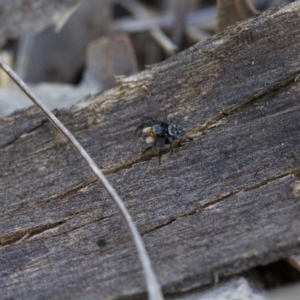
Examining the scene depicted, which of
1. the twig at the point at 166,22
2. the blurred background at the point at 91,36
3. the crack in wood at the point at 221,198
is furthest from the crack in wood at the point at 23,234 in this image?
the twig at the point at 166,22

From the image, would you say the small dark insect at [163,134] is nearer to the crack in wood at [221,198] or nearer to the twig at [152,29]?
the crack in wood at [221,198]

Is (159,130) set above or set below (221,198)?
above

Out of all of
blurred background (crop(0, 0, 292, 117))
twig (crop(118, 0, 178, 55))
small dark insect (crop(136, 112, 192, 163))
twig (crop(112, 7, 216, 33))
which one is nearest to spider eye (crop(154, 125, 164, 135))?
small dark insect (crop(136, 112, 192, 163))

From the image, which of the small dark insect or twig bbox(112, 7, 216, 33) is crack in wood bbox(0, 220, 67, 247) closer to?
the small dark insect

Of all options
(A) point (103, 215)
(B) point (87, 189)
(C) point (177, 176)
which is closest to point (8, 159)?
(B) point (87, 189)

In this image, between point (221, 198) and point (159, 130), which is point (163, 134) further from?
point (221, 198)

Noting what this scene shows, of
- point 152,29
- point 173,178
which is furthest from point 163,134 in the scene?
point 152,29

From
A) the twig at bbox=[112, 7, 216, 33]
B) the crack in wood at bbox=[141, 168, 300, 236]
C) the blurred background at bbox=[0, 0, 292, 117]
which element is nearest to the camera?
the crack in wood at bbox=[141, 168, 300, 236]

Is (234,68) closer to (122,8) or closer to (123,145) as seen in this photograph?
(123,145)

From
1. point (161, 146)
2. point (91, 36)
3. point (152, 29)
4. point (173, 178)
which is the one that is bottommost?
point (173, 178)

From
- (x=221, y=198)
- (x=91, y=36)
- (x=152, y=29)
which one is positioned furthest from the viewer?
(x=91, y=36)

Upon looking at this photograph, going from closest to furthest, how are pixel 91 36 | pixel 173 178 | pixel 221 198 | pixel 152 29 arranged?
pixel 221 198 → pixel 173 178 → pixel 152 29 → pixel 91 36
